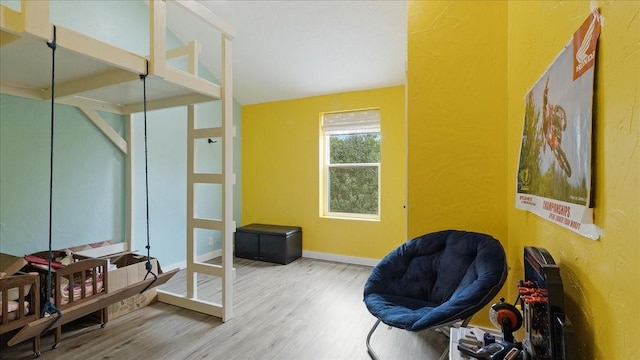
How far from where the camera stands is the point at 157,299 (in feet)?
9.06

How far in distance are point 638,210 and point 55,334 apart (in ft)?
10.1

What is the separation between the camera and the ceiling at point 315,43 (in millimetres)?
2904

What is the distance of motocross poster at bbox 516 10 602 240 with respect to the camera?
2.82 feet

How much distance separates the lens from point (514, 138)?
192 centimetres

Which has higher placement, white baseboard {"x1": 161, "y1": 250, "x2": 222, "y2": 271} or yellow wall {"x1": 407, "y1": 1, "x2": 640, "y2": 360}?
yellow wall {"x1": 407, "y1": 1, "x2": 640, "y2": 360}

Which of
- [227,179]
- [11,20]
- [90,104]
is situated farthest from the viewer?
[90,104]

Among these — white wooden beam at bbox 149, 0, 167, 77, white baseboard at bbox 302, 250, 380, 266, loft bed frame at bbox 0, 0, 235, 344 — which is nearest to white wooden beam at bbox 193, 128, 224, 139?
loft bed frame at bbox 0, 0, 235, 344

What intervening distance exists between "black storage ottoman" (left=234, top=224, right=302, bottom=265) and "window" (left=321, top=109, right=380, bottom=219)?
1.98 ft

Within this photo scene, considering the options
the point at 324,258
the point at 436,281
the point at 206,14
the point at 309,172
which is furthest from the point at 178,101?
the point at 324,258

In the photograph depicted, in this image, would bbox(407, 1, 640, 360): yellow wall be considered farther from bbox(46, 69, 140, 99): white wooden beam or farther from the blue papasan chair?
bbox(46, 69, 140, 99): white wooden beam

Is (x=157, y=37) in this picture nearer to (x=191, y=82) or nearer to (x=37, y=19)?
(x=191, y=82)

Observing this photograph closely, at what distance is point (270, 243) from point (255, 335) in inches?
72.1

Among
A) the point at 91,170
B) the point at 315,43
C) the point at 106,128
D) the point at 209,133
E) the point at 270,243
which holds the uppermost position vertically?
the point at 315,43

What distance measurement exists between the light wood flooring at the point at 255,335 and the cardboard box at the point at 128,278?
68mm
